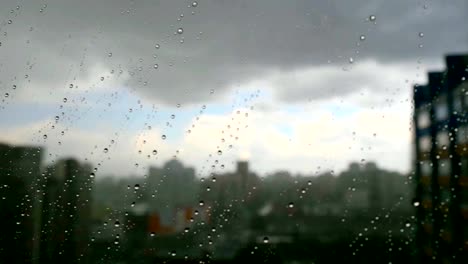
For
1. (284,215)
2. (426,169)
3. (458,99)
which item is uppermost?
(458,99)

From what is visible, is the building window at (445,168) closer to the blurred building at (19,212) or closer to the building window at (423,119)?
the building window at (423,119)

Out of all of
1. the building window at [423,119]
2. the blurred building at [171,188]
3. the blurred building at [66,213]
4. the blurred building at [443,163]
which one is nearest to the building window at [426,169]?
the blurred building at [443,163]

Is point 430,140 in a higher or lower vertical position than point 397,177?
higher

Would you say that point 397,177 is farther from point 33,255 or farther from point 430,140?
point 33,255

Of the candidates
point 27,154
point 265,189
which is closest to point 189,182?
point 265,189

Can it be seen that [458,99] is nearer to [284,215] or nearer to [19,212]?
[284,215]

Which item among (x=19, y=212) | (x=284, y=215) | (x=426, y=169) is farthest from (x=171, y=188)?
(x=426, y=169)
